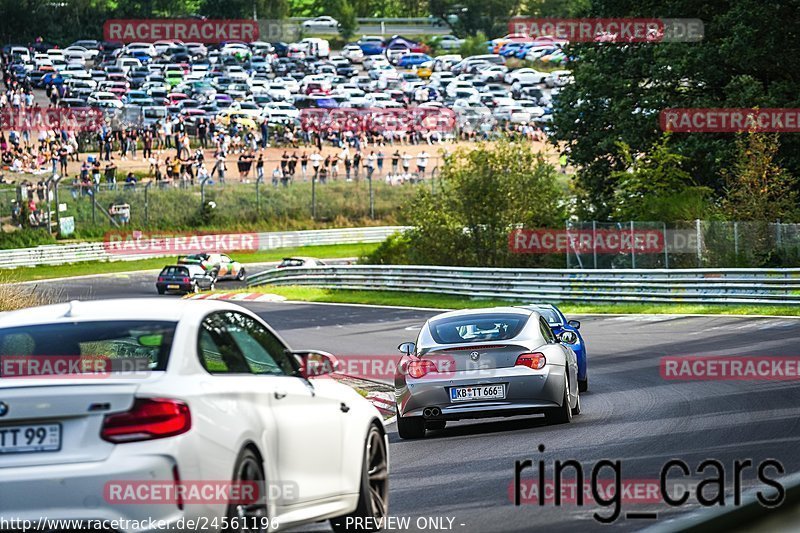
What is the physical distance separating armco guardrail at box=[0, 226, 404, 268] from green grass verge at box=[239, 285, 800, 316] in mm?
9879

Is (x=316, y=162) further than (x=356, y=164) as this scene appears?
No

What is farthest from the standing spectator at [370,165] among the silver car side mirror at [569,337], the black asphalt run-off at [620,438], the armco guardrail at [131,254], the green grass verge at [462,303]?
the silver car side mirror at [569,337]

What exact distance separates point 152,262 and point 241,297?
18.1 metres

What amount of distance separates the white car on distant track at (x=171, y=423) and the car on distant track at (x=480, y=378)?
19.9 ft

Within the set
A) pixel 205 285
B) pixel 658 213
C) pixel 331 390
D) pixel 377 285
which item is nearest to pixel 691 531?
pixel 331 390

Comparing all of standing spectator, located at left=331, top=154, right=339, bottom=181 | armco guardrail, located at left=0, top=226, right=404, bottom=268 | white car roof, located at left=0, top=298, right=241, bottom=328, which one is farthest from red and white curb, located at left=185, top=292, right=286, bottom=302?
white car roof, located at left=0, top=298, right=241, bottom=328

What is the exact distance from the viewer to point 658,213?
1571 inches

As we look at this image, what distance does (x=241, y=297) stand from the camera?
162 ft

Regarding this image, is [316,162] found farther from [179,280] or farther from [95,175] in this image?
[179,280]

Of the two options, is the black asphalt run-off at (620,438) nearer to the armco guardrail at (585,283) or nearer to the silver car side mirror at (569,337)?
the silver car side mirror at (569,337)

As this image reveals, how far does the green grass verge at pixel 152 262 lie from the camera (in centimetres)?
5928

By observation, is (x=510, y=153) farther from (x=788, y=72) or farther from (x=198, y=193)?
(x=198, y=193)

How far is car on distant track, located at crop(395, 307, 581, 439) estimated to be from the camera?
14469 millimetres

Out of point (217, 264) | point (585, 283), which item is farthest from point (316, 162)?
point (585, 283)
